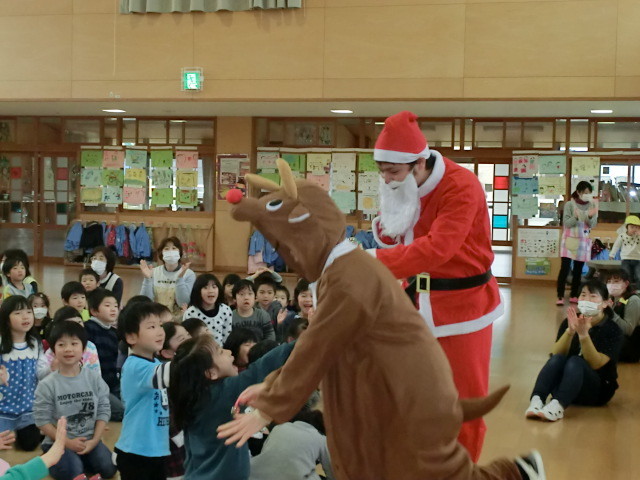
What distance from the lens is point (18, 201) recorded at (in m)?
14.0

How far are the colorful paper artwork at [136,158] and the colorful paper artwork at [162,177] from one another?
0.72 ft

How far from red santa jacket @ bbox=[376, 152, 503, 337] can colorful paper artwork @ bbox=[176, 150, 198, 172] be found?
33.4ft

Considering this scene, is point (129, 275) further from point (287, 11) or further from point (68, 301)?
point (68, 301)

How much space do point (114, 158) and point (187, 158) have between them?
1.21 metres

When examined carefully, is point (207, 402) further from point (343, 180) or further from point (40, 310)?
point (343, 180)

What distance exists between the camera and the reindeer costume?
226cm

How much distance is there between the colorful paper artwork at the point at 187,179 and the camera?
13086 mm

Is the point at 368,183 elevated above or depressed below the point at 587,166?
below

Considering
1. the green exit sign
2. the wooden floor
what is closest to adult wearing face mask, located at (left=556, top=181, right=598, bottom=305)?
the wooden floor

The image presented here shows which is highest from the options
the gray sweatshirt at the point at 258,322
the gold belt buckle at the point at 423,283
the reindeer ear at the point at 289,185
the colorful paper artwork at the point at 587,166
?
the colorful paper artwork at the point at 587,166

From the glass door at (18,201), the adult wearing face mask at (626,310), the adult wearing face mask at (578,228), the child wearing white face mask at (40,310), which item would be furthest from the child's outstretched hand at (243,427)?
the glass door at (18,201)

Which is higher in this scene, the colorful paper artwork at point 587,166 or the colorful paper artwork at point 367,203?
the colorful paper artwork at point 587,166

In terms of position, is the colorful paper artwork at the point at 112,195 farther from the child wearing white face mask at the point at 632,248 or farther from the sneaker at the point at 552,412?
the sneaker at the point at 552,412

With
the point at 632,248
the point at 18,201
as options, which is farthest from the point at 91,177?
the point at 632,248
